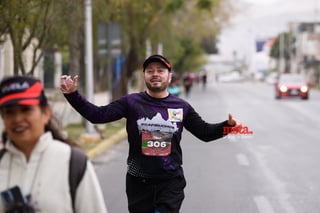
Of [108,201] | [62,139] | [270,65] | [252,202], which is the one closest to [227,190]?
[252,202]

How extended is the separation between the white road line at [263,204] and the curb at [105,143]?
17.6ft

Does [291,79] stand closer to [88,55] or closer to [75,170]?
[88,55]

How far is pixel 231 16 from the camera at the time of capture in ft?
169

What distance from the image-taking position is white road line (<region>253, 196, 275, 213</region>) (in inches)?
383

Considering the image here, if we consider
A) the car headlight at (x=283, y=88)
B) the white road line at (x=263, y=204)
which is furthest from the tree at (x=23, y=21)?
the car headlight at (x=283, y=88)

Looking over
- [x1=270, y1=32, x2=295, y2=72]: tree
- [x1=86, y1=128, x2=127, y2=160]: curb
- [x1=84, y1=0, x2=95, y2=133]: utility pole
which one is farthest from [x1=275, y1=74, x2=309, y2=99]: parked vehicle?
[x1=270, y1=32, x2=295, y2=72]: tree

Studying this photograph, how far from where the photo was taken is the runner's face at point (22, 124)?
3.50 metres

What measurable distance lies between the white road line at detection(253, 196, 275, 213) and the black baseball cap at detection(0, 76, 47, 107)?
654cm

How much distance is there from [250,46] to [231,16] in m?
147

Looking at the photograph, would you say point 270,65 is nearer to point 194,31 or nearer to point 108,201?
point 194,31

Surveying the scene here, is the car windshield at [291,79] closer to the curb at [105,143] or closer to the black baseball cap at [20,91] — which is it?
the curb at [105,143]

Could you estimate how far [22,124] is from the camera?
11.5 feet

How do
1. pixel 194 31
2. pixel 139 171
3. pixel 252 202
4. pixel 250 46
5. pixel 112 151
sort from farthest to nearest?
pixel 250 46
pixel 194 31
pixel 112 151
pixel 252 202
pixel 139 171

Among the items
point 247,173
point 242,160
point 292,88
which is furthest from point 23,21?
point 292,88
